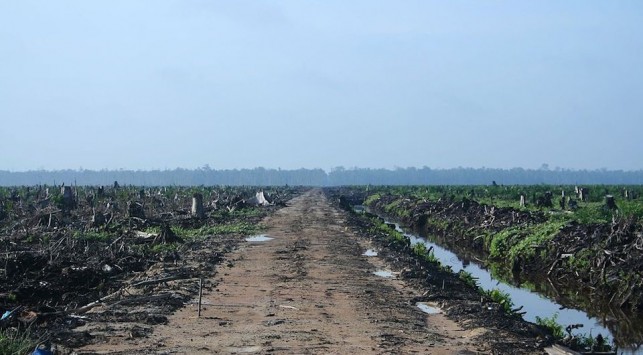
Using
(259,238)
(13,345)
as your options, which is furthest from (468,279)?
(13,345)

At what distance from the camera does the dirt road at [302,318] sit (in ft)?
32.2

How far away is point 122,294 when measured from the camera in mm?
13500

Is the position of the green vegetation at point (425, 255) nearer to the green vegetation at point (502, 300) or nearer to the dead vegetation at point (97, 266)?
the dead vegetation at point (97, 266)

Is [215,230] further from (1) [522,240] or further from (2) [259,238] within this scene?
(1) [522,240]

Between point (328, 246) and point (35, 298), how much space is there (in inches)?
514

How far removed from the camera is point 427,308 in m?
13.8

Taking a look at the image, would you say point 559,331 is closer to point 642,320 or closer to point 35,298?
point 642,320

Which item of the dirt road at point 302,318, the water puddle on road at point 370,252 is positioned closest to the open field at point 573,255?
the water puddle on road at point 370,252

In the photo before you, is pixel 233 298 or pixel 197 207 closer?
pixel 233 298

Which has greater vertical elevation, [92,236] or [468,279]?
[92,236]

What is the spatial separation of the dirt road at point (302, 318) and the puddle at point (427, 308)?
0.61ft

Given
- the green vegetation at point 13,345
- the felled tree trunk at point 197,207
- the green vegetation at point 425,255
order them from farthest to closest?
the felled tree trunk at point 197,207 → the green vegetation at point 425,255 → the green vegetation at point 13,345

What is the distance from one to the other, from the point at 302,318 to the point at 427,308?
9.78 feet

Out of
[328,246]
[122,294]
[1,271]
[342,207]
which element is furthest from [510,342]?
[342,207]
